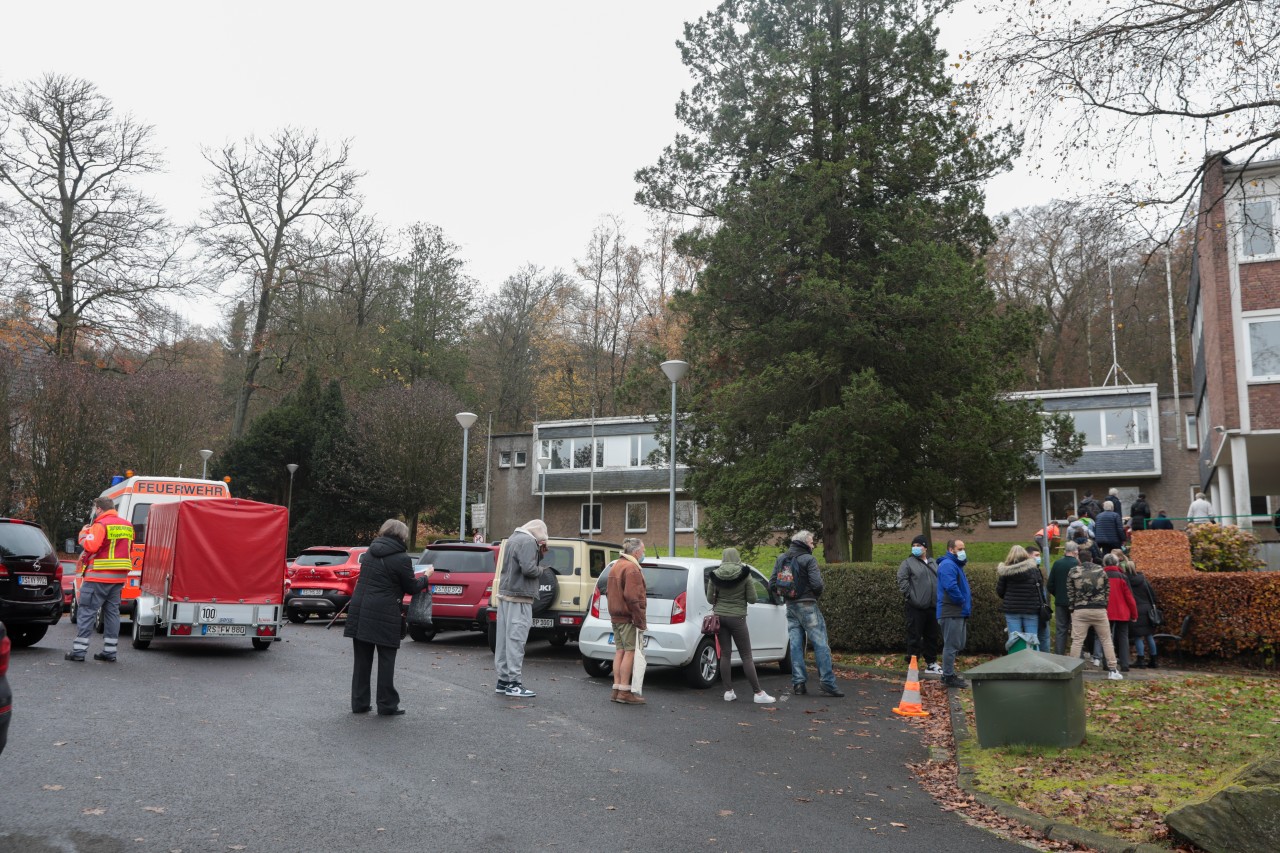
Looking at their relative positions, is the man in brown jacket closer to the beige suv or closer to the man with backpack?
the man with backpack

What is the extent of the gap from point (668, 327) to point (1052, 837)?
139ft

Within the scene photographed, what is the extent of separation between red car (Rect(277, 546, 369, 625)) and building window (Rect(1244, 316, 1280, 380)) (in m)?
21.1

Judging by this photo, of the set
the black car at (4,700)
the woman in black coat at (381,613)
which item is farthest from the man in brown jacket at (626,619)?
the black car at (4,700)

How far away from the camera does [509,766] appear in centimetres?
779

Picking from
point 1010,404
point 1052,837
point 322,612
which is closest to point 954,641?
point 1052,837

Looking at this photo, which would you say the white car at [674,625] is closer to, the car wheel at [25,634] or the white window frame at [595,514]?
the car wheel at [25,634]

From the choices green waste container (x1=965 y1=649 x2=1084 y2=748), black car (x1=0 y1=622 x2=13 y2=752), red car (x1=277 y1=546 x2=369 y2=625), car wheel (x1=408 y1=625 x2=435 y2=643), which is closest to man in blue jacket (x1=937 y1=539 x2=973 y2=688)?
green waste container (x1=965 y1=649 x2=1084 y2=748)

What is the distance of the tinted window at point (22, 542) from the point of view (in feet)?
43.6

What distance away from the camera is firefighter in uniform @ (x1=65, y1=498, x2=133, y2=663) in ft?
41.5

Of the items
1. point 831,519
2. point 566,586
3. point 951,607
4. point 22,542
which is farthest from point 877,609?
point 22,542

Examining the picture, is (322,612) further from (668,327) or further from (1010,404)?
(668,327)

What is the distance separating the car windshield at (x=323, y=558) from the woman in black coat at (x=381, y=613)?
14024mm

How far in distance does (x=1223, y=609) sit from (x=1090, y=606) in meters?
3.33

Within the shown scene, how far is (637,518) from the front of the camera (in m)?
50.0
